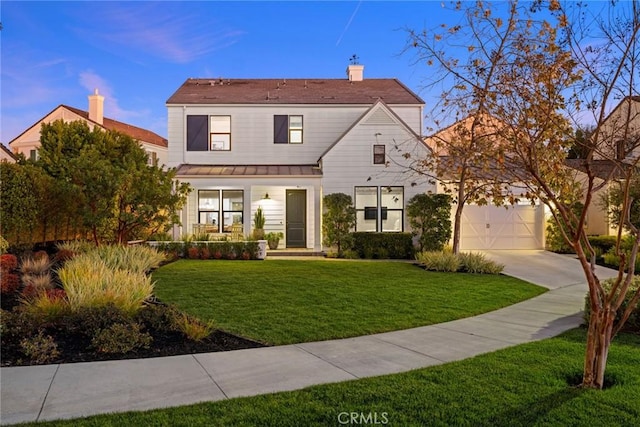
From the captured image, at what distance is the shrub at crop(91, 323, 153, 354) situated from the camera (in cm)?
539

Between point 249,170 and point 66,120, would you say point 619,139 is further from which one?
point 66,120

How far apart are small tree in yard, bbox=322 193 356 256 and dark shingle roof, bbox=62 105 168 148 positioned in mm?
17295

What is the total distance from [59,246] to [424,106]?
1641 centimetres

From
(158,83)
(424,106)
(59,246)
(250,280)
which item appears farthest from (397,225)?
(158,83)

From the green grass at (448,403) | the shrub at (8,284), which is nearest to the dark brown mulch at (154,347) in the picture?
the green grass at (448,403)

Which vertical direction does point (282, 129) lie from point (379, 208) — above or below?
above

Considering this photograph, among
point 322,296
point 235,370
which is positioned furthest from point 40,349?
point 322,296

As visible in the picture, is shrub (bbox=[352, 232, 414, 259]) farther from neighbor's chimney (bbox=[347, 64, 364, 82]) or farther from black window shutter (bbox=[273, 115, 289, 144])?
neighbor's chimney (bbox=[347, 64, 364, 82])

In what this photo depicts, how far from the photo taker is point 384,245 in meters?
17.9

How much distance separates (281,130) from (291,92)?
225cm

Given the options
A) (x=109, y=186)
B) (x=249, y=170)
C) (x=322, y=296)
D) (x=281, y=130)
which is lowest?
(x=322, y=296)

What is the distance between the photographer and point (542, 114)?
14.6 ft

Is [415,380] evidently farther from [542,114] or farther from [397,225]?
[397,225]

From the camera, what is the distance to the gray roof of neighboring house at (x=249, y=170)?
18.8 m
